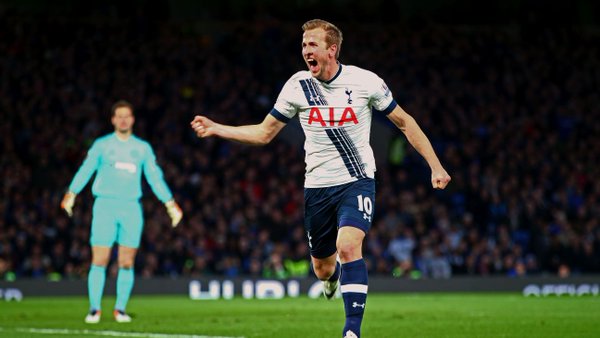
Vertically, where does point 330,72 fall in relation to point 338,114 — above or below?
above

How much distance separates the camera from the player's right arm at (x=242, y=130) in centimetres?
825

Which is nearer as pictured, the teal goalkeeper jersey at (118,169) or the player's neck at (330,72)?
the player's neck at (330,72)

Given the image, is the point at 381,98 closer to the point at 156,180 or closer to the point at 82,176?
the point at 156,180

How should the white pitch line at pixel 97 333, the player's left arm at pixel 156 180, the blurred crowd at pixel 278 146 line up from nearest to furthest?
the white pitch line at pixel 97 333
the player's left arm at pixel 156 180
the blurred crowd at pixel 278 146

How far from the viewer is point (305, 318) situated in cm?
1370

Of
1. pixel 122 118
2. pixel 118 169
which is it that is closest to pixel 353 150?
pixel 122 118

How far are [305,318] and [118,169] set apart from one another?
308cm

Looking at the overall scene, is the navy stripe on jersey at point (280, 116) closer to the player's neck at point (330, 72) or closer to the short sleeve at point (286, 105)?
the short sleeve at point (286, 105)

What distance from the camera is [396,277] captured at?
2275 centimetres

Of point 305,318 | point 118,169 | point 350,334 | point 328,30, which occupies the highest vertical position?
point 328,30

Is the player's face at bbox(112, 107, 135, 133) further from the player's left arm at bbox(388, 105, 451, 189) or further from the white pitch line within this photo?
the player's left arm at bbox(388, 105, 451, 189)

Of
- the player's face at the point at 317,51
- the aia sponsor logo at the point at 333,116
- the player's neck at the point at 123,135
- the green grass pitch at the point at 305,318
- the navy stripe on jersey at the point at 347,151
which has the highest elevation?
the player's face at the point at 317,51

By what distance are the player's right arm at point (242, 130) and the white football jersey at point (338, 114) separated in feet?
0.37

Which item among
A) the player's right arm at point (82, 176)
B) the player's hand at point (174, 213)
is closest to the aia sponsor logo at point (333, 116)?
the player's hand at point (174, 213)
